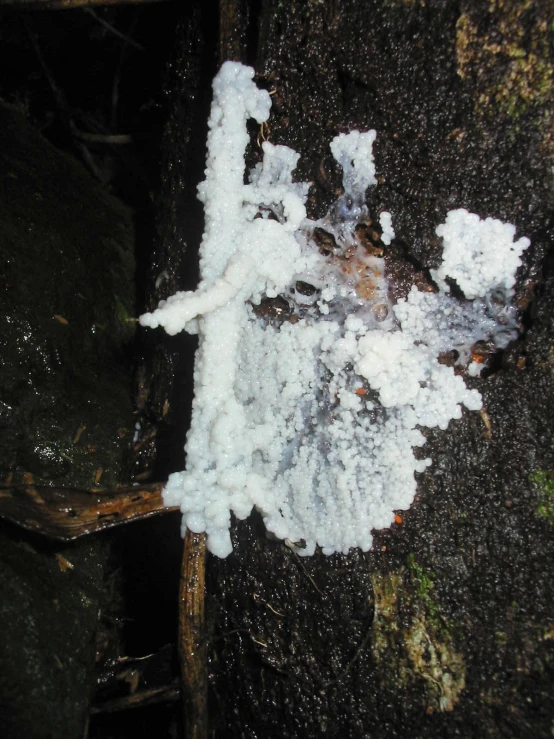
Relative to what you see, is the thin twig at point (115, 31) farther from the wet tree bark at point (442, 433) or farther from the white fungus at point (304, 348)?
the white fungus at point (304, 348)

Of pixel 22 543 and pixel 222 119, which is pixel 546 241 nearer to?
pixel 222 119

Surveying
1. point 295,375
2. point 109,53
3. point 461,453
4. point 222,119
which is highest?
point 109,53

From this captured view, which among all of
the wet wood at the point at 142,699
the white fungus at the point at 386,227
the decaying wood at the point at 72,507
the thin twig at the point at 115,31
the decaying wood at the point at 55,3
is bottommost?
the wet wood at the point at 142,699

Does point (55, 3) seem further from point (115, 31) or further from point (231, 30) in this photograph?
point (115, 31)

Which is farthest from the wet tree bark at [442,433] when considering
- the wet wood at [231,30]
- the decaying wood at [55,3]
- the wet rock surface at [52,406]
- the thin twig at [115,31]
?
the thin twig at [115,31]

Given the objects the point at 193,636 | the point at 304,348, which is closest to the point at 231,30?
the point at 304,348

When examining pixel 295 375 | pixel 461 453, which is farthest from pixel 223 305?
pixel 461 453

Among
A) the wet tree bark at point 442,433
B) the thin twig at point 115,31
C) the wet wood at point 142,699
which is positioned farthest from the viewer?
the thin twig at point 115,31

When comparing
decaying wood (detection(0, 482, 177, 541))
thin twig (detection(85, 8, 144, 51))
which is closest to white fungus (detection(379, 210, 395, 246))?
decaying wood (detection(0, 482, 177, 541))
